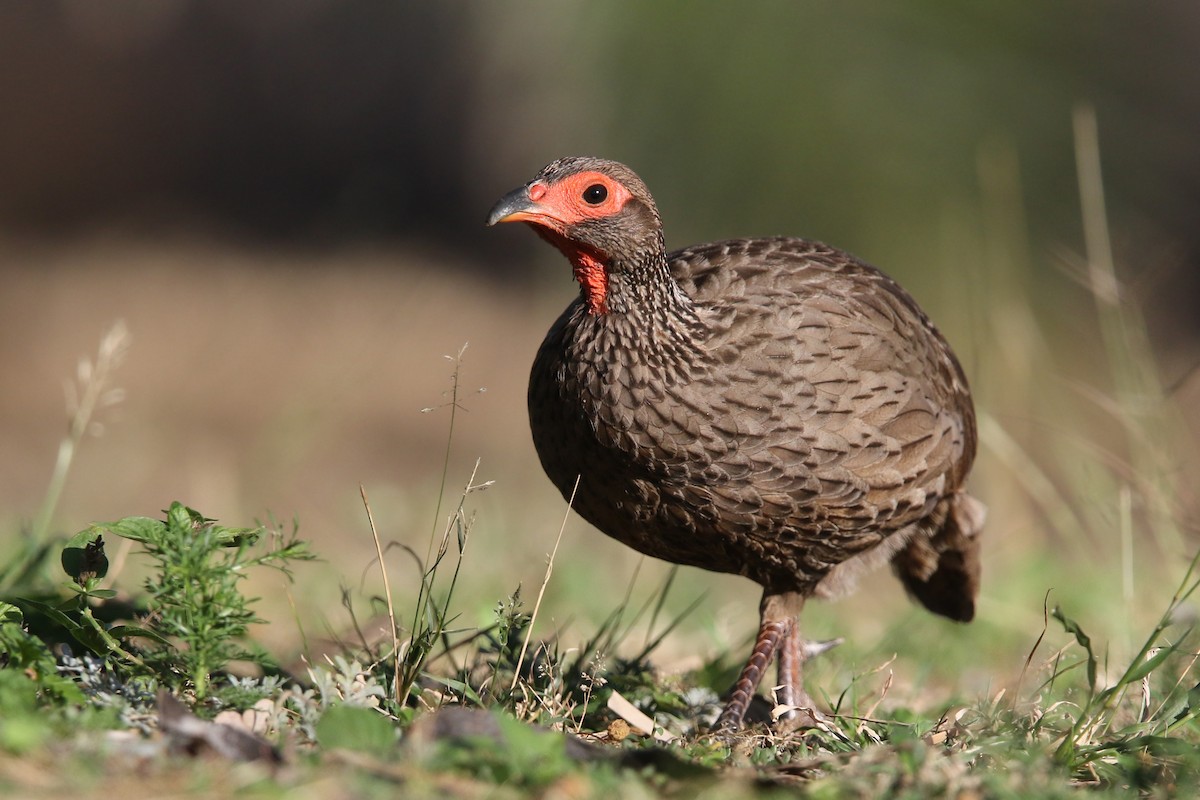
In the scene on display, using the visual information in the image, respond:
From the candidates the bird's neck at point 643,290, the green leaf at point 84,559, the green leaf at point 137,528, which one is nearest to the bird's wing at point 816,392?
the bird's neck at point 643,290

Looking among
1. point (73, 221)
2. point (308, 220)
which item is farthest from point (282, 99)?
point (73, 221)

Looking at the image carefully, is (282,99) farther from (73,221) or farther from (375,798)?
(375,798)

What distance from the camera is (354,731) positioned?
2.62m

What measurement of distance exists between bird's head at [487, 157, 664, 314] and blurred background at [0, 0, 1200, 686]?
11.1 feet

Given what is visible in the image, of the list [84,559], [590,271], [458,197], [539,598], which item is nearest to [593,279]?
[590,271]

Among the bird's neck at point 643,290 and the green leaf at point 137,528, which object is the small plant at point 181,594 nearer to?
the green leaf at point 137,528

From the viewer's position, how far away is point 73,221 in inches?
496

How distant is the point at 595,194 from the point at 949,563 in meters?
1.91

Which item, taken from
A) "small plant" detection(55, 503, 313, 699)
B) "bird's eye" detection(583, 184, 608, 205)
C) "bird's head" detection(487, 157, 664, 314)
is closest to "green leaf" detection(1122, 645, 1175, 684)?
"bird's head" detection(487, 157, 664, 314)

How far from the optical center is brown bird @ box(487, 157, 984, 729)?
3551mm

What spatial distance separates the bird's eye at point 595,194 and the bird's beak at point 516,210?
0.13 meters

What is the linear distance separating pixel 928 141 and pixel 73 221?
7726mm

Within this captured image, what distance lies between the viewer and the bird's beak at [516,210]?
3523 millimetres

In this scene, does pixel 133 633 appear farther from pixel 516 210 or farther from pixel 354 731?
pixel 516 210
